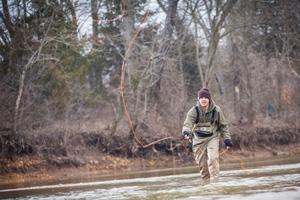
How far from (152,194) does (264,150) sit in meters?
15.8

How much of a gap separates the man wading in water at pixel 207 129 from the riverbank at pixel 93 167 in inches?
285

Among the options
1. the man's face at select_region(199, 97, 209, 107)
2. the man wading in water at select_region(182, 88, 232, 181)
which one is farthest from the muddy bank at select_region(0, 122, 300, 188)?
the man's face at select_region(199, 97, 209, 107)

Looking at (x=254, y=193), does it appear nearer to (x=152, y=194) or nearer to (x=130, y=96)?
(x=152, y=194)

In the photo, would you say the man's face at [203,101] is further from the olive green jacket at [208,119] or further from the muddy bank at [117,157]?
the muddy bank at [117,157]

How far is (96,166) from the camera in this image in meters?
21.6

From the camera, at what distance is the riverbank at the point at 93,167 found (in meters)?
19.2

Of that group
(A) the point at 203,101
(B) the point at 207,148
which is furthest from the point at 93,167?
(A) the point at 203,101

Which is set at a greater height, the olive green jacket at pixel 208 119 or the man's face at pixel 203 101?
the man's face at pixel 203 101

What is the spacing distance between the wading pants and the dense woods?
877cm

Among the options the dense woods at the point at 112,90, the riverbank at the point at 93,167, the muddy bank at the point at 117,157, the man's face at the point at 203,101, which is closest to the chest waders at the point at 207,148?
the man's face at the point at 203,101

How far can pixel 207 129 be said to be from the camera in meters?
10.8

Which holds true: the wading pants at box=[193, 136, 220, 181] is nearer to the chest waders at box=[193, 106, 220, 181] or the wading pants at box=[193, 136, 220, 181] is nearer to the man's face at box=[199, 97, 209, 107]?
the chest waders at box=[193, 106, 220, 181]

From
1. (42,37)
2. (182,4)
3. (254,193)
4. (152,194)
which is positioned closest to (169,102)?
(182,4)

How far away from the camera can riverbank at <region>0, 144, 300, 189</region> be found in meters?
19.2
